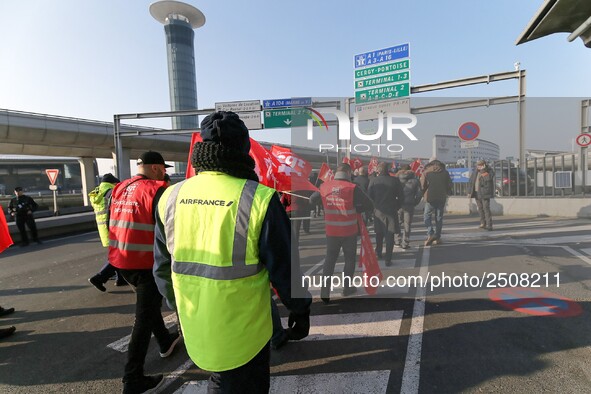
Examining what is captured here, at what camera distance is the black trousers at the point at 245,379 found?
162cm

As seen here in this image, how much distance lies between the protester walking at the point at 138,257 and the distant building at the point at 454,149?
25.2ft

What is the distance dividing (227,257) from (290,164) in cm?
362

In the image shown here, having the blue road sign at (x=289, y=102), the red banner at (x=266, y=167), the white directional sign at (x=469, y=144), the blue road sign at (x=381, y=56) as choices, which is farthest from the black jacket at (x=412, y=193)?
the blue road sign at (x=289, y=102)

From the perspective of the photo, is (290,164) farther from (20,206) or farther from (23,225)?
(23,225)

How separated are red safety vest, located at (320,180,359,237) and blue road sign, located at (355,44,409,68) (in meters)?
9.18

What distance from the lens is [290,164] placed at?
200 inches

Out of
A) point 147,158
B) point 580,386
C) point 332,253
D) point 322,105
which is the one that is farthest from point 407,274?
point 322,105

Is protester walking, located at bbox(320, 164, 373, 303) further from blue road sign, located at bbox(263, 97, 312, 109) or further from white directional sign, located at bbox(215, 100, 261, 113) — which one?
white directional sign, located at bbox(215, 100, 261, 113)

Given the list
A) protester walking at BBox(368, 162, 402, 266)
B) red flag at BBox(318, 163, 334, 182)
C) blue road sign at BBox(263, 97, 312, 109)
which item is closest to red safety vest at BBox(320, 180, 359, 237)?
red flag at BBox(318, 163, 334, 182)

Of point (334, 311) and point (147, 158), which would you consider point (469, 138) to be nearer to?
point (334, 311)

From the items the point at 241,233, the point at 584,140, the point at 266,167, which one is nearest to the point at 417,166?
the point at 584,140

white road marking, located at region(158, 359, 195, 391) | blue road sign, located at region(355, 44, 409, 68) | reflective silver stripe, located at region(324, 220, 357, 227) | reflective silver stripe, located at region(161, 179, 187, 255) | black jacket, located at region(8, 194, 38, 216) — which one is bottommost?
white road marking, located at region(158, 359, 195, 391)

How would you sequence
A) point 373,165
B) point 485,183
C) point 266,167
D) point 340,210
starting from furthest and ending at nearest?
1. point 373,165
2. point 485,183
3. point 266,167
4. point 340,210

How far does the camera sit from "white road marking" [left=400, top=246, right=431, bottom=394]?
2.56 metres
